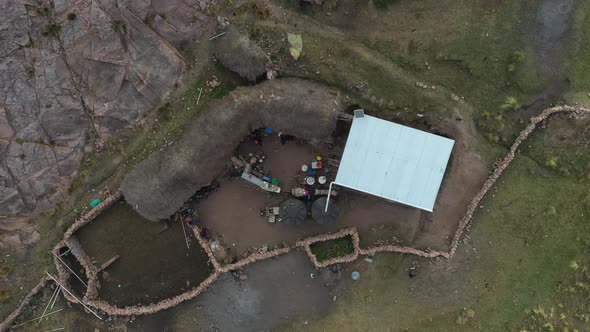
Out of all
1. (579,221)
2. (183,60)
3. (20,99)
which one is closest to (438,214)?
(579,221)

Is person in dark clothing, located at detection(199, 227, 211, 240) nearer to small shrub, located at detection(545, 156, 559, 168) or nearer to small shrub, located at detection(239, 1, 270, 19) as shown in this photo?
small shrub, located at detection(239, 1, 270, 19)

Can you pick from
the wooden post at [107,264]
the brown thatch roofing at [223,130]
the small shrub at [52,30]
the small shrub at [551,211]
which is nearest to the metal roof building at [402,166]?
the brown thatch roofing at [223,130]

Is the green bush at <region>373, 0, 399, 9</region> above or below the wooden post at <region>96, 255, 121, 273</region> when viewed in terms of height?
above

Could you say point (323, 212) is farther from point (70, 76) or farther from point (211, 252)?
point (70, 76)

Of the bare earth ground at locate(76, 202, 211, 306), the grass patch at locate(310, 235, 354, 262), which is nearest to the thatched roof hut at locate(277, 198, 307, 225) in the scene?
the grass patch at locate(310, 235, 354, 262)

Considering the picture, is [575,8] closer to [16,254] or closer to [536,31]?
[536,31]

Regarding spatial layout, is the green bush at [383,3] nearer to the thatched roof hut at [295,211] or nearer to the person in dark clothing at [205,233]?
the thatched roof hut at [295,211]

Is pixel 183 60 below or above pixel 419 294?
above
